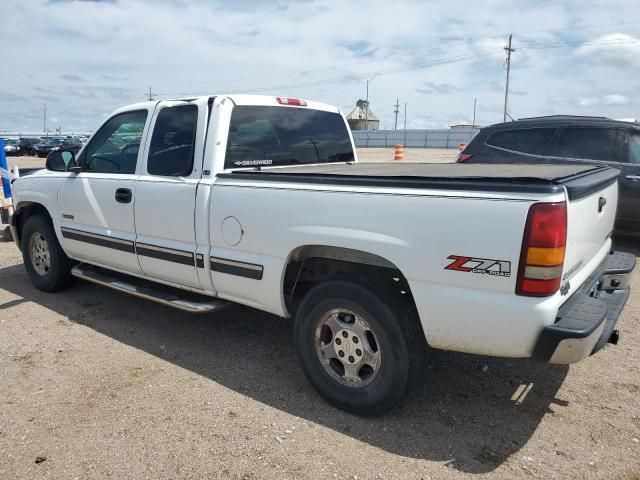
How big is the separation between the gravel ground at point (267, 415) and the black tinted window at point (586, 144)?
3.25m

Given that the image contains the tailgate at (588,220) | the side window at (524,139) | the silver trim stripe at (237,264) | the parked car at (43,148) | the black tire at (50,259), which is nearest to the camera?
the tailgate at (588,220)

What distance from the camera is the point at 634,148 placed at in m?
6.86

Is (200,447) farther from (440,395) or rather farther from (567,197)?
(567,197)

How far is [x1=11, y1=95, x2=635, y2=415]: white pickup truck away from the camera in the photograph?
2535mm

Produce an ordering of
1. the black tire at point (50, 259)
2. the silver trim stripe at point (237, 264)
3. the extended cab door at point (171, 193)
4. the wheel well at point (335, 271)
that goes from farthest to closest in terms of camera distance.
A: the black tire at point (50, 259), the extended cab door at point (171, 193), the silver trim stripe at point (237, 264), the wheel well at point (335, 271)

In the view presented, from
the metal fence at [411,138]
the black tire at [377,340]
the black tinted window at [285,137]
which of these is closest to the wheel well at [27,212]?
the black tinted window at [285,137]

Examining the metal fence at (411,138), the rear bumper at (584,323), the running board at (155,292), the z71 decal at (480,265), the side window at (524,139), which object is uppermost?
the metal fence at (411,138)

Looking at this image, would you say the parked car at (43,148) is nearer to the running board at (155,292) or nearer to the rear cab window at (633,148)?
the running board at (155,292)

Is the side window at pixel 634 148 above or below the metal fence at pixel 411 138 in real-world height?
below

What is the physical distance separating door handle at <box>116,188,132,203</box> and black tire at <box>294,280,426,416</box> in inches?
75.1

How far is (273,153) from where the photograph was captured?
429cm

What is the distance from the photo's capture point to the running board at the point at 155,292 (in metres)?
3.91

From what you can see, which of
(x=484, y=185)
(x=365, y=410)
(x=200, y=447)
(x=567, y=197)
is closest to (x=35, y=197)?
(x=200, y=447)

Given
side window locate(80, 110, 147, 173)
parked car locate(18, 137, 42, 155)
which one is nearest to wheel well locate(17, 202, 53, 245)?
side window locate(80, 110, 147, 173)
